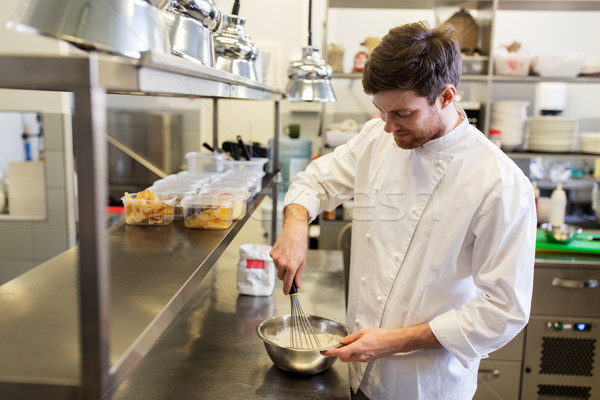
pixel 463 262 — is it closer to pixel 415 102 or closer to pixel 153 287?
pixel 415 102

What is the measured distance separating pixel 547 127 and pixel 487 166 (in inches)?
80.8

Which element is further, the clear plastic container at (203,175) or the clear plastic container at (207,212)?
the clear plastic container at (203,175)

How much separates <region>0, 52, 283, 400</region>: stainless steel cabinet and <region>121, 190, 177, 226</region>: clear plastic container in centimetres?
24

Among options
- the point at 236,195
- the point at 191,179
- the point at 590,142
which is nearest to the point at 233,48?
the point at 236,195

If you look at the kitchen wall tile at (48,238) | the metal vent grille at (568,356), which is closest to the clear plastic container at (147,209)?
the kitchen wall tile at (48,238)

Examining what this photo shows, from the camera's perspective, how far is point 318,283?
6.86ft

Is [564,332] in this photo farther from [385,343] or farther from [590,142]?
[385,343]

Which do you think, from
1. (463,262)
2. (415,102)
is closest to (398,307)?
(463,262)

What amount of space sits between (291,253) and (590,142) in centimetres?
243

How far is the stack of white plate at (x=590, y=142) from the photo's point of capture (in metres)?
2.94

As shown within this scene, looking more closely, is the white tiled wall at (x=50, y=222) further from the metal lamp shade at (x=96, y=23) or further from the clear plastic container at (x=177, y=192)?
the metal lamp shade at (x=96, y=23)

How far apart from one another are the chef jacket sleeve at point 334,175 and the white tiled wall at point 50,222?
1.66 metres

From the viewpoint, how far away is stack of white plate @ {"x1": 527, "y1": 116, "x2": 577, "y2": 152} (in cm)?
294

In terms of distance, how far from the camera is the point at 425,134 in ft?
3.95
